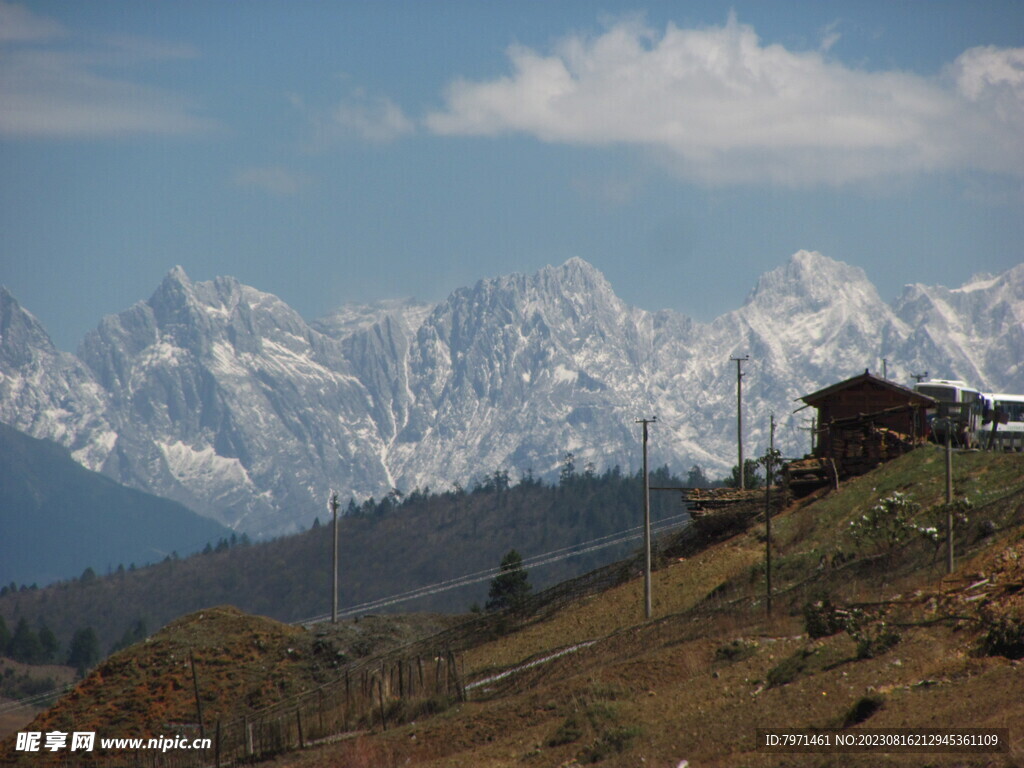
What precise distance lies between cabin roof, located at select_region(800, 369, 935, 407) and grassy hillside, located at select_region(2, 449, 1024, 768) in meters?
14.1

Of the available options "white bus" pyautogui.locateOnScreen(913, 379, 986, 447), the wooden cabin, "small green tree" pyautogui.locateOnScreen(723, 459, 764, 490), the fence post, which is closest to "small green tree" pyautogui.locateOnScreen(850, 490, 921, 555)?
the wooden cabin

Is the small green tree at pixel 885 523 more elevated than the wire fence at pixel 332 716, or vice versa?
the small green tree at pixel 885 523

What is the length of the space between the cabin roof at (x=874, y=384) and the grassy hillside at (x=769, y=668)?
46.2 ft

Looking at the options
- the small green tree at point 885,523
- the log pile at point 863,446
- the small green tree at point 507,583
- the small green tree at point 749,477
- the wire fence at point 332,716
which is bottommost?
the small green tree at point 507,583

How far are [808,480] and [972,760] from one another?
46344 mm

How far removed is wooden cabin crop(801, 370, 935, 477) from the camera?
231 feet

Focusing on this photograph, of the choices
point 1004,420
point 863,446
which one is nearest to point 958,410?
point 863,446

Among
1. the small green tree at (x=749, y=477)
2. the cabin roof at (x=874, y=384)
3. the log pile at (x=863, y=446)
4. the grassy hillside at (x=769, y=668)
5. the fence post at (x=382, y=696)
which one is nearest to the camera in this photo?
the grassy hillside at (x=769, y=668)

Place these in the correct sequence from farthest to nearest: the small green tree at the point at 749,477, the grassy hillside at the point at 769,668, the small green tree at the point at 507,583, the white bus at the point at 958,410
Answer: the small green tree at the point at 507,583 < the small green tree at the point at 749,477 < the white bus at the point at 958,410 < the grassy hillside at the point at 769,668

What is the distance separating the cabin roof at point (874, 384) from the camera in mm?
72375

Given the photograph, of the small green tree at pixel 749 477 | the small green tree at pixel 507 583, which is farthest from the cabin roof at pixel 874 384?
the small green tree at pixel 507 583

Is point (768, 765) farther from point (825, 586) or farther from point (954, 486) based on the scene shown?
point (954, 486)

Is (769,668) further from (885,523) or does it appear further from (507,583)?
(507,583)

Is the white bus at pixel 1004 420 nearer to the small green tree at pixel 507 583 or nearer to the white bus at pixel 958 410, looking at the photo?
the white bus at pixel 958 410
